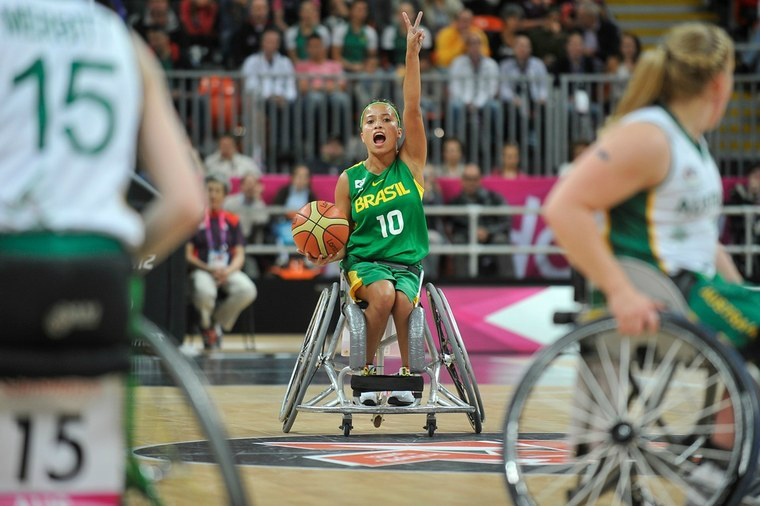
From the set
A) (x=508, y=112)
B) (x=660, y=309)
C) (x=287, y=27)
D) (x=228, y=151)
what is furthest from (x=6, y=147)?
(x=287, y=27)

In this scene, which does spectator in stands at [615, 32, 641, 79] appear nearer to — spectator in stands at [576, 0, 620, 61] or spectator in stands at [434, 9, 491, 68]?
spectator in stands at [576, 0, 620, 61]

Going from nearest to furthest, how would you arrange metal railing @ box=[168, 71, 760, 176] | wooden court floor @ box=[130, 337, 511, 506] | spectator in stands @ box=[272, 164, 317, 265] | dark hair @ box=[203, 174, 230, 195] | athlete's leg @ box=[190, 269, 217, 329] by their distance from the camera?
wooden court floor @ box=[130, 337, 511, 506]
athlete's leg @ box=[190, 269, 217, 329]
dark hair @ box=[203, 174, 230, 195]
spectator in stands @ box=[272, 164, 317, 265]
metal railing @ box=[168, 71, 760, 176]

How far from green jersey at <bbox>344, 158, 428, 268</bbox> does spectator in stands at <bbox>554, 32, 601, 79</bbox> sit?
1067cm

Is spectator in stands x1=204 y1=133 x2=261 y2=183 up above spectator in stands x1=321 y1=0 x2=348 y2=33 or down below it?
below

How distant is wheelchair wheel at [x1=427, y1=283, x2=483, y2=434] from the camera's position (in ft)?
25.7

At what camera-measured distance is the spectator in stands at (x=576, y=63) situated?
18.8m

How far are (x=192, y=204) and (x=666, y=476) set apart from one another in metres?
1.78

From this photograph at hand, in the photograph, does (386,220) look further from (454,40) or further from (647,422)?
(454,40)

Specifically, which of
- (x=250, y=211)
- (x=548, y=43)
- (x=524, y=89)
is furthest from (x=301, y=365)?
(x=548, y=43)

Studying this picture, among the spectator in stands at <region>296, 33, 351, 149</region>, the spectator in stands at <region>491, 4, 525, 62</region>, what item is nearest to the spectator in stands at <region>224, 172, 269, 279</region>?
the spectator in stands at <region>296, 33, 351, 149</region>

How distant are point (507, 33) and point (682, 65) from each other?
15536 millimetres

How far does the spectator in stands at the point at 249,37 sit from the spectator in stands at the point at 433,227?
11.0 feet

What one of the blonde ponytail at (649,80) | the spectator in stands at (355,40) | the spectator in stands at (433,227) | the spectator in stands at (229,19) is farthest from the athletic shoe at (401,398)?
the spectator in stands at (229,19)

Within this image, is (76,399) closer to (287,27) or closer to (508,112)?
(508,112)
